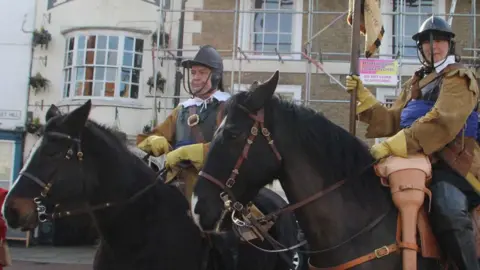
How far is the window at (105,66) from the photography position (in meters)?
14.0

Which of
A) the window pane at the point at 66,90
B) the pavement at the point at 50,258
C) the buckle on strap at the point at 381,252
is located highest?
the window pane at the point at 66,90

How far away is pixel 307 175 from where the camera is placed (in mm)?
3117

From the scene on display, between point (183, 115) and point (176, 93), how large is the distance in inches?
353

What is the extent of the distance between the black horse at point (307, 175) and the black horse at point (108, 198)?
0.98m

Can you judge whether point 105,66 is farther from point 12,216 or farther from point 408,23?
point 12,216

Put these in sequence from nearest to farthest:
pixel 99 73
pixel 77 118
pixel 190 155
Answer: pixel 77 118 < pixel 190 155 < pixel 99 73

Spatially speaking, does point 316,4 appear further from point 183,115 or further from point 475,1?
point 183,115

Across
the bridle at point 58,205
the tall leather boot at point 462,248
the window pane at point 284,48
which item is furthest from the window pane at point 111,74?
the tall leather boot at point 462,248

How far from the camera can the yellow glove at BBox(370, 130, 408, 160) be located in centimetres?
320

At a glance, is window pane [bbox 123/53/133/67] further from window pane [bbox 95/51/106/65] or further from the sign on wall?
the sign on wall

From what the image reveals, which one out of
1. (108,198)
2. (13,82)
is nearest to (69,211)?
(108,198)

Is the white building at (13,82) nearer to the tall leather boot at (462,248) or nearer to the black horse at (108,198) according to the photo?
the black horse at (108,198)

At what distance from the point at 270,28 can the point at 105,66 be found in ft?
14.7

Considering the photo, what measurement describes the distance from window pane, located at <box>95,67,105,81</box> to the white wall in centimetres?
218
